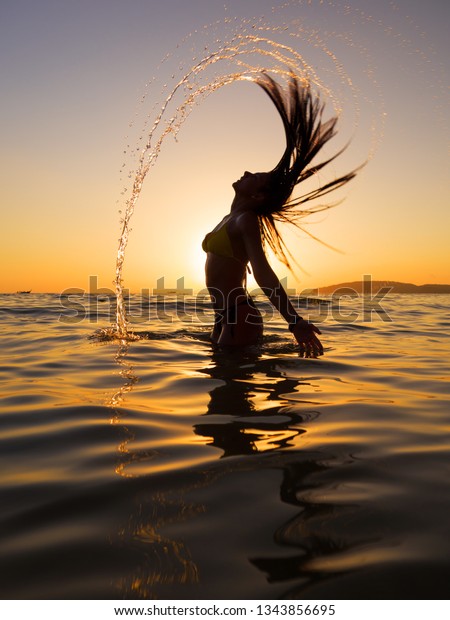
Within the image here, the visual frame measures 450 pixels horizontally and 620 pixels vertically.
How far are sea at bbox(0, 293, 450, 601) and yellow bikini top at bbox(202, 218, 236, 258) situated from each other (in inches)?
58.4

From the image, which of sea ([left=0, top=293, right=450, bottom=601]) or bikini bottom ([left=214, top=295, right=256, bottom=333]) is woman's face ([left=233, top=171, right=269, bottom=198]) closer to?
bikini bottom ([left=214, top=295, right=256, bottom=333])

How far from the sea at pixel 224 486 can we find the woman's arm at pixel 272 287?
32 centimetres

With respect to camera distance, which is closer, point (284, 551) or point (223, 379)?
point (284, 551)

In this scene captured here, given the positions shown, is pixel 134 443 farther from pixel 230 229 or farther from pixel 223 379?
pixel 230 229

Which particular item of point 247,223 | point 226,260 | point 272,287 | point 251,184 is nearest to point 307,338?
point 272,287

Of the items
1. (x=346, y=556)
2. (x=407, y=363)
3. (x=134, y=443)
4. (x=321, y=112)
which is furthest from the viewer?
(x=321, y=112)

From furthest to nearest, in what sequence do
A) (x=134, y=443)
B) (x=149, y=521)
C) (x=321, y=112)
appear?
(x=321, y=112) < (x=134, y=443) < (x=149, y=521)

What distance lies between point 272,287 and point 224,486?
8.79ft

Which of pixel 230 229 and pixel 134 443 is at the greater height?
pixel 230 229

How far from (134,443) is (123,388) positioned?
125cm

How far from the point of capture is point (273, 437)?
7.66ft

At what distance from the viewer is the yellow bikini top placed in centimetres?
497
